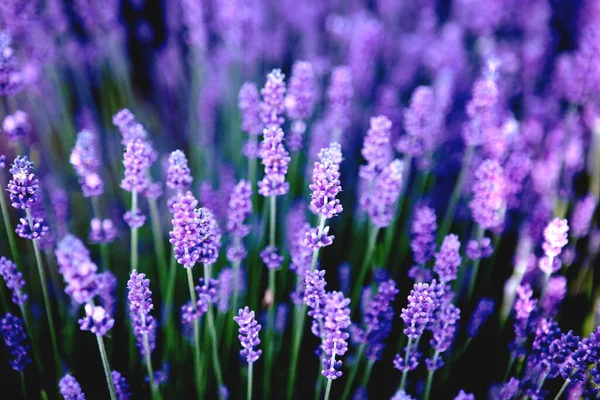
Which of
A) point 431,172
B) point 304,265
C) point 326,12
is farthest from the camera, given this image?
point 326,12

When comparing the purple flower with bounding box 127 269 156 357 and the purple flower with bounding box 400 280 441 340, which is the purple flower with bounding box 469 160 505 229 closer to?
the purple flower with bounding box 400 280 441 340

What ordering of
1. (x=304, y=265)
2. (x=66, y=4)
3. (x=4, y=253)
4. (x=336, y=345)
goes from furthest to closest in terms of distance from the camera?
(x=66, y=4) < (x=4, y=253) < (x=304, y=265) < (x=336, y=345)

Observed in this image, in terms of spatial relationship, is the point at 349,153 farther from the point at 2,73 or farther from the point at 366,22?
the point at 2,73

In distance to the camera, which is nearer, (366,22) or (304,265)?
(304,265)

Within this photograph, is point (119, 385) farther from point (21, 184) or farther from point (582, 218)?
point (582, 218)

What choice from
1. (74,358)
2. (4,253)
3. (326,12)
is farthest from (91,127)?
(326,12)

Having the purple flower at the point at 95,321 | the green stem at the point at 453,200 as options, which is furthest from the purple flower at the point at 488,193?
the purple flower at the point at 95,321

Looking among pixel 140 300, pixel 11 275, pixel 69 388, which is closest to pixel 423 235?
pixel 140 300
